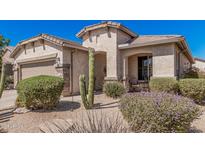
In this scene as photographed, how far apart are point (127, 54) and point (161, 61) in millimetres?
2591

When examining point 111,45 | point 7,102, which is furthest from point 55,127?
point 111,45

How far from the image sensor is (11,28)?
8508 mm

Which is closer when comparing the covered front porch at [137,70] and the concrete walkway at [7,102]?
the concrete walkway at [7,102]

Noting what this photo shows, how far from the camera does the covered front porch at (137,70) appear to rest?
11.8 m

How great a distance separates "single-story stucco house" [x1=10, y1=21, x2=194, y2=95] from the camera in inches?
401

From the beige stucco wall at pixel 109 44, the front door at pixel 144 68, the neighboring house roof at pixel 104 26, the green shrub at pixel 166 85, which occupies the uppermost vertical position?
the neighboring house roof at pixel 104 26

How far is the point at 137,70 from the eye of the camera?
12586 millimetres

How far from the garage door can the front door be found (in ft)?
22.5

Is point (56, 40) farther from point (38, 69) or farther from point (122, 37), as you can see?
point (122, 37)

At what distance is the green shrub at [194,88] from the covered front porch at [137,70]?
340cm

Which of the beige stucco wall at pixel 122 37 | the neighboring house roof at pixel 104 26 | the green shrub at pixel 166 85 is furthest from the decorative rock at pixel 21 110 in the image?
the neighboring house roof at pixel 104 26

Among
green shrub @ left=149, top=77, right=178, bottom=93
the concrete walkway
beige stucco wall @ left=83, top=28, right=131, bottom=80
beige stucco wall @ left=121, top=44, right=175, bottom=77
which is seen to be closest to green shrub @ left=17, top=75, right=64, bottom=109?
the concrete walkway

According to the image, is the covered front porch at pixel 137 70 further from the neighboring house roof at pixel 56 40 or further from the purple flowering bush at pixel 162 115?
the purple flowering bush at pixel 162 115
